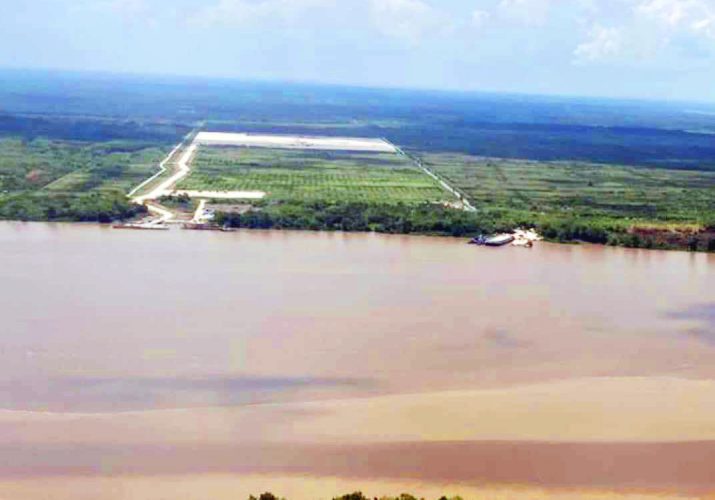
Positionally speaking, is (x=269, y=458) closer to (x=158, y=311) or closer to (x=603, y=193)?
(x=158, y=311)

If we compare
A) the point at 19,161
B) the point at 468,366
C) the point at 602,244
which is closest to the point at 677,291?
the point at 602,244

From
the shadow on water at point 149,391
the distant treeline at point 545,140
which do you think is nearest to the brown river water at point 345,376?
the shadow on water at point 149,391

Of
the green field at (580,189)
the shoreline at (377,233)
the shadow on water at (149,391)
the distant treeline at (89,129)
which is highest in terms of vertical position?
the distant treeline at (89,129)

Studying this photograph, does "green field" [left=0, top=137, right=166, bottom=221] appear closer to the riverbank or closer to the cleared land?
the riverbank

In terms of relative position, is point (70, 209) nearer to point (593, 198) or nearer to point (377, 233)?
point (377, 233)

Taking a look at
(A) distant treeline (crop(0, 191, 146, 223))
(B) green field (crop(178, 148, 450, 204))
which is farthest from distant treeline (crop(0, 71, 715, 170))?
(A) distant treeline (crop(0, 191, 146, 223))

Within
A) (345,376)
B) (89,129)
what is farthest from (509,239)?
(89,129)

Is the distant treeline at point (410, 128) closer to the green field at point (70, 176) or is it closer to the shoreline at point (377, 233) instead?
the green field at point (70, 176)
